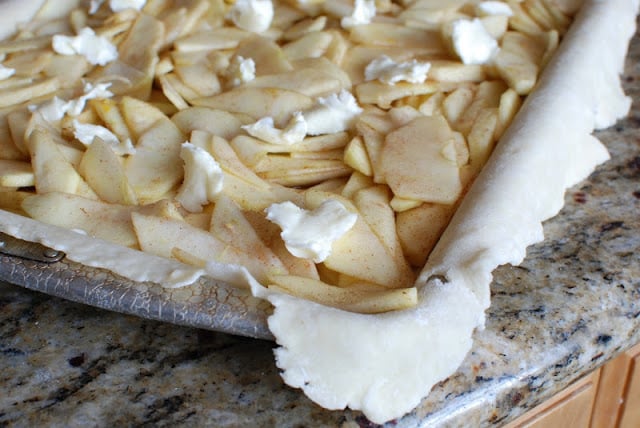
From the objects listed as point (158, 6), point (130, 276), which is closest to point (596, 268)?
point (130, 276)

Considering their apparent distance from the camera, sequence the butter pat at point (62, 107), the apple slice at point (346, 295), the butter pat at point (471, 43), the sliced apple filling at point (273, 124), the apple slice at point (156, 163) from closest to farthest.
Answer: the apple slice at point (346, 295), the sliced apple filling at point (273, 124), the apple slice at point (156, 163), the butter pat at point (62, 107), the butter pat at point (471, 43)

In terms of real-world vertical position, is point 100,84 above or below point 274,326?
below

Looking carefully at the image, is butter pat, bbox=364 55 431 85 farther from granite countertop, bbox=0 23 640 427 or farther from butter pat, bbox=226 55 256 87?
granite countertop, bbox=0 23 640 427

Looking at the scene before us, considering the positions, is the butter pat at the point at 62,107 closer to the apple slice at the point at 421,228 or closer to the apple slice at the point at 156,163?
the apple slice at the point at 156,163

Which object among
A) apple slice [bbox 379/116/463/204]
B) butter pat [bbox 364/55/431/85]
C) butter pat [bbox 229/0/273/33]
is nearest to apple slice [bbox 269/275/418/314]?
apple slice [bbox 379/116/463/204]

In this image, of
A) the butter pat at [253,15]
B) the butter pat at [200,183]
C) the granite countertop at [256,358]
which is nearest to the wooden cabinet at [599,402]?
the granite countertop at [256,358]

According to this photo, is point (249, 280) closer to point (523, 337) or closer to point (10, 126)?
point (523, 337)
